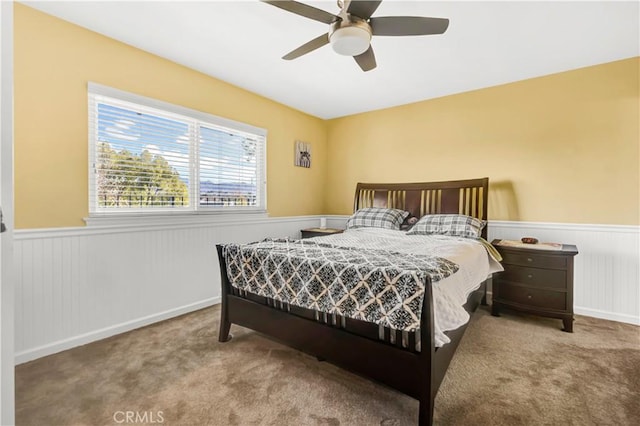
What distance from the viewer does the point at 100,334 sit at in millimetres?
2443

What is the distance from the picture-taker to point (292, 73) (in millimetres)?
3184

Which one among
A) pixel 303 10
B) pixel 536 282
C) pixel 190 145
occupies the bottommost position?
pixel 536 282

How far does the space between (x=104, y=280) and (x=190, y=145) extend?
1.49 metres

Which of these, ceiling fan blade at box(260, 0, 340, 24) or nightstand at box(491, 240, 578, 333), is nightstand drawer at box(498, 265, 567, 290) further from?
ceiling fan blade at box(260, 0, 340, 24)

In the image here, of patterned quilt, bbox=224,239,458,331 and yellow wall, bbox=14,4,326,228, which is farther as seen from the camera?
yellow wall, bbox=14,4,326,228

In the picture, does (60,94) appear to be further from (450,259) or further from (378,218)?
(378,218)

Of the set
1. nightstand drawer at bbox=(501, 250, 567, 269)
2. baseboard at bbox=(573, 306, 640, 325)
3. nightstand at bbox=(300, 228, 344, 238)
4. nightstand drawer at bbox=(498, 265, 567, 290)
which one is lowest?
baseboard at bbox=(573, 306, 640, 325)

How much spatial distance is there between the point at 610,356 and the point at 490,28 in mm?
2652

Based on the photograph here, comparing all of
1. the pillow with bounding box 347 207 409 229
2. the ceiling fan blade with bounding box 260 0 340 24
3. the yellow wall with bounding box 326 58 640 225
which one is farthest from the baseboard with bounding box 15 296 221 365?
the yellow wall with bounding box 326 58 640 225

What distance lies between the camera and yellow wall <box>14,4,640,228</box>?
7.17 feet

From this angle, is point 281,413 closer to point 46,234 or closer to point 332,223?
point 46,234

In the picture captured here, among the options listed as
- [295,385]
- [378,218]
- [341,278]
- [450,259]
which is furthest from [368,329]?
[378,218]

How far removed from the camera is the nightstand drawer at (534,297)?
269 centimetres

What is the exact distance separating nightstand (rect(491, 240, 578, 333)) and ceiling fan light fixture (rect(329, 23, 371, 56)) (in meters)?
2.35
